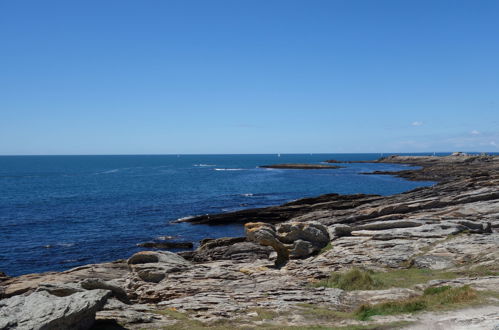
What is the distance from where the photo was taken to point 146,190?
103125 mm

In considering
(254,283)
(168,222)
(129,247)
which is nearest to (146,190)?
(168,222)

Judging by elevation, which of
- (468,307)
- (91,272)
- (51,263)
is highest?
(468,307)

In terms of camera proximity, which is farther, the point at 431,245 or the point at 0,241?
the point at 0,241

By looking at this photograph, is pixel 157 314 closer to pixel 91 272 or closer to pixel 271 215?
pixel 91 272

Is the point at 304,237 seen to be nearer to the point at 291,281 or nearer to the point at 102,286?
the point at 291,281

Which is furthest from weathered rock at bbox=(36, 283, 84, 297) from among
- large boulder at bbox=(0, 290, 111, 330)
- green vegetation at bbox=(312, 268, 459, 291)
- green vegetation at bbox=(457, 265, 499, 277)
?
green vegetation at bbox=(457, 265, 499, 277)

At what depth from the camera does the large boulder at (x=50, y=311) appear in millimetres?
12969

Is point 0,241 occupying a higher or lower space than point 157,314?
lower

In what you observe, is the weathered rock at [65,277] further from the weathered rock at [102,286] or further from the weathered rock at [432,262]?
the weathered rock at [432,262]

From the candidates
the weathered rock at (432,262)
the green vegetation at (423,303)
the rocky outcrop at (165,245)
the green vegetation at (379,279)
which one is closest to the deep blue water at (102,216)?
the rocky outcrop at (165,245)

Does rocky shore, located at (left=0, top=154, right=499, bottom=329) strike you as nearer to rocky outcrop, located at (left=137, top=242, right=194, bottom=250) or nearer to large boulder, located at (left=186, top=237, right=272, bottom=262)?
large boulder, located at (left=186, top=237, right=272, bottom=262)

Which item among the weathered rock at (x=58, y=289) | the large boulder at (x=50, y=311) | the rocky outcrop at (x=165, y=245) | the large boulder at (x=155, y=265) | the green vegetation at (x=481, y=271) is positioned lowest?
the rocky outcrop at (x=165, y=245)

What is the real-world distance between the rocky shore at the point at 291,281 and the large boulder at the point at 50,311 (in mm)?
38

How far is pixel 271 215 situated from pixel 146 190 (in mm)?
52090
